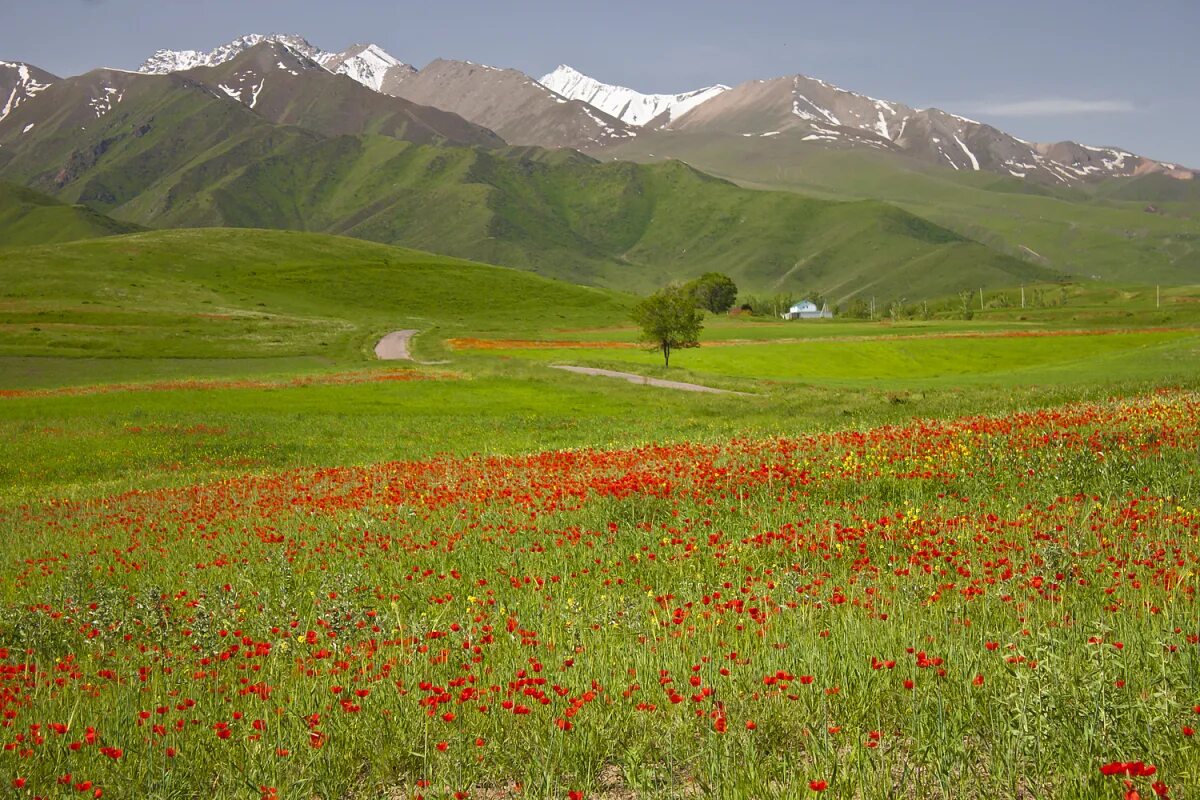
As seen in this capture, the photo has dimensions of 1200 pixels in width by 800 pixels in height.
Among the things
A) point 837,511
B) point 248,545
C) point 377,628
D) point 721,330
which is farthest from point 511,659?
point 721,330

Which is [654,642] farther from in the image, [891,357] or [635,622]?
[891,357]

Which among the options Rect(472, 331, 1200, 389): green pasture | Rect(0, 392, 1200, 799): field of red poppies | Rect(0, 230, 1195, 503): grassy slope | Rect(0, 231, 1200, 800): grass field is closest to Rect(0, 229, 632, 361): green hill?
Rect(0, 230, 1195, 503): grassy slope

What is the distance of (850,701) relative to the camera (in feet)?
20.2

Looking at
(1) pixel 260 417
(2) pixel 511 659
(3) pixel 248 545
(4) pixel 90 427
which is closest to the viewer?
(2) pixel 511 659

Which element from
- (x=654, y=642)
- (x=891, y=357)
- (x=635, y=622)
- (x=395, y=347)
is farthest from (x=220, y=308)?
(x=654, y=642)

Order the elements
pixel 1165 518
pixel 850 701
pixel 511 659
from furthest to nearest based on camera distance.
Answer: pixel 1165 518, pixel 511 659, pixel 850 701

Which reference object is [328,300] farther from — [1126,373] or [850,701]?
[850,701]

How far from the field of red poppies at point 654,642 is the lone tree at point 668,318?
61723 millimetres

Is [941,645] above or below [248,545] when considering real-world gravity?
above

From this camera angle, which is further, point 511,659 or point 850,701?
point 511,659

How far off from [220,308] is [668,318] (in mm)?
99576

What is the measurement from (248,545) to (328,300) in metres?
172

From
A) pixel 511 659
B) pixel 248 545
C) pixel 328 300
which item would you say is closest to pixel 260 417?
pixel 248 545

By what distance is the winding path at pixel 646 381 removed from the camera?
59.7m
